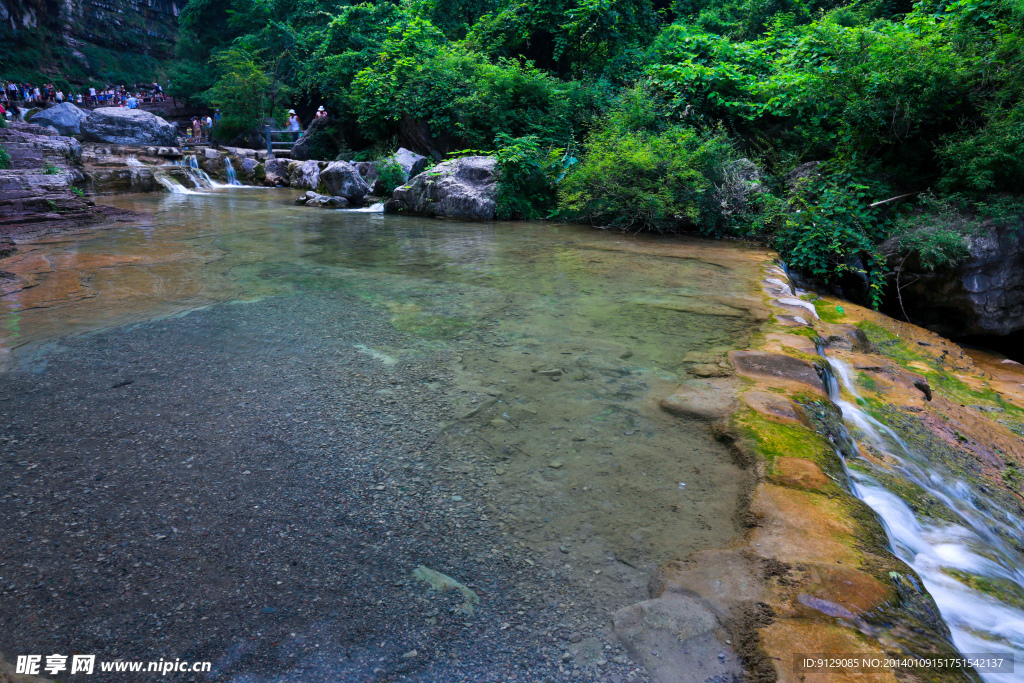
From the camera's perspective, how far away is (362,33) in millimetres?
18141

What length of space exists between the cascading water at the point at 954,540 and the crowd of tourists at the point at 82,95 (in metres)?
32.1

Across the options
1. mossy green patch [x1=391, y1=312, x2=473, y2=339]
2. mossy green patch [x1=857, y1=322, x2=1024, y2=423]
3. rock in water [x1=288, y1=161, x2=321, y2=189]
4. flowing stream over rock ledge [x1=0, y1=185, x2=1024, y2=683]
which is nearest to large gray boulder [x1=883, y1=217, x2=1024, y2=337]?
mossy green patch [x1=857, y1=322, x2=1024, y2=423]

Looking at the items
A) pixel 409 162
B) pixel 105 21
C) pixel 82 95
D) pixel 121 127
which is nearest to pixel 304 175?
pixel 409 162

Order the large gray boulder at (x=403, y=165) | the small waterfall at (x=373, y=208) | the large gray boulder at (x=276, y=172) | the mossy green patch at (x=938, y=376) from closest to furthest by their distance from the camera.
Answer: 1. the mossy green patch at (x=938, y=376)
2. the small waterfall at (x=373, y=208)
3. the large gray boulder at (x=403, y=165)
4. the large gray boulder at (x=276, y=172)

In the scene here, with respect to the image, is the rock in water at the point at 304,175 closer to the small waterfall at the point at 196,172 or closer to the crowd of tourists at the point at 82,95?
the small waterfall at the point at 196,172

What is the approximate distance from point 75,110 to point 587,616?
97.7ft

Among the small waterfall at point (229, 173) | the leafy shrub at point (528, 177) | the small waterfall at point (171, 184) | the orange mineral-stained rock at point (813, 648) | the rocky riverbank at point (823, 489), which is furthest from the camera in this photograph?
the small waterfall at point (229, 173)

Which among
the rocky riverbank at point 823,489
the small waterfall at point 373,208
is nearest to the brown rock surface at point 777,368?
the rocky riverbank at point 823,489

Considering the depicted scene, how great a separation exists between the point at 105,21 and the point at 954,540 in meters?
48.2

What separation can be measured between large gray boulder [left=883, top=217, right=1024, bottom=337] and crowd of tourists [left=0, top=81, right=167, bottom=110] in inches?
1254

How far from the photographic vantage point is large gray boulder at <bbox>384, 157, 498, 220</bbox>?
34.3 ft

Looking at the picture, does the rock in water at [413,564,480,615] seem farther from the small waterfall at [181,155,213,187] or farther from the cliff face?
the cliff face

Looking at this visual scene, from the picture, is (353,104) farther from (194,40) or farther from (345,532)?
(194,40)

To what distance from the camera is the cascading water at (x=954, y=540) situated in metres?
1.84
